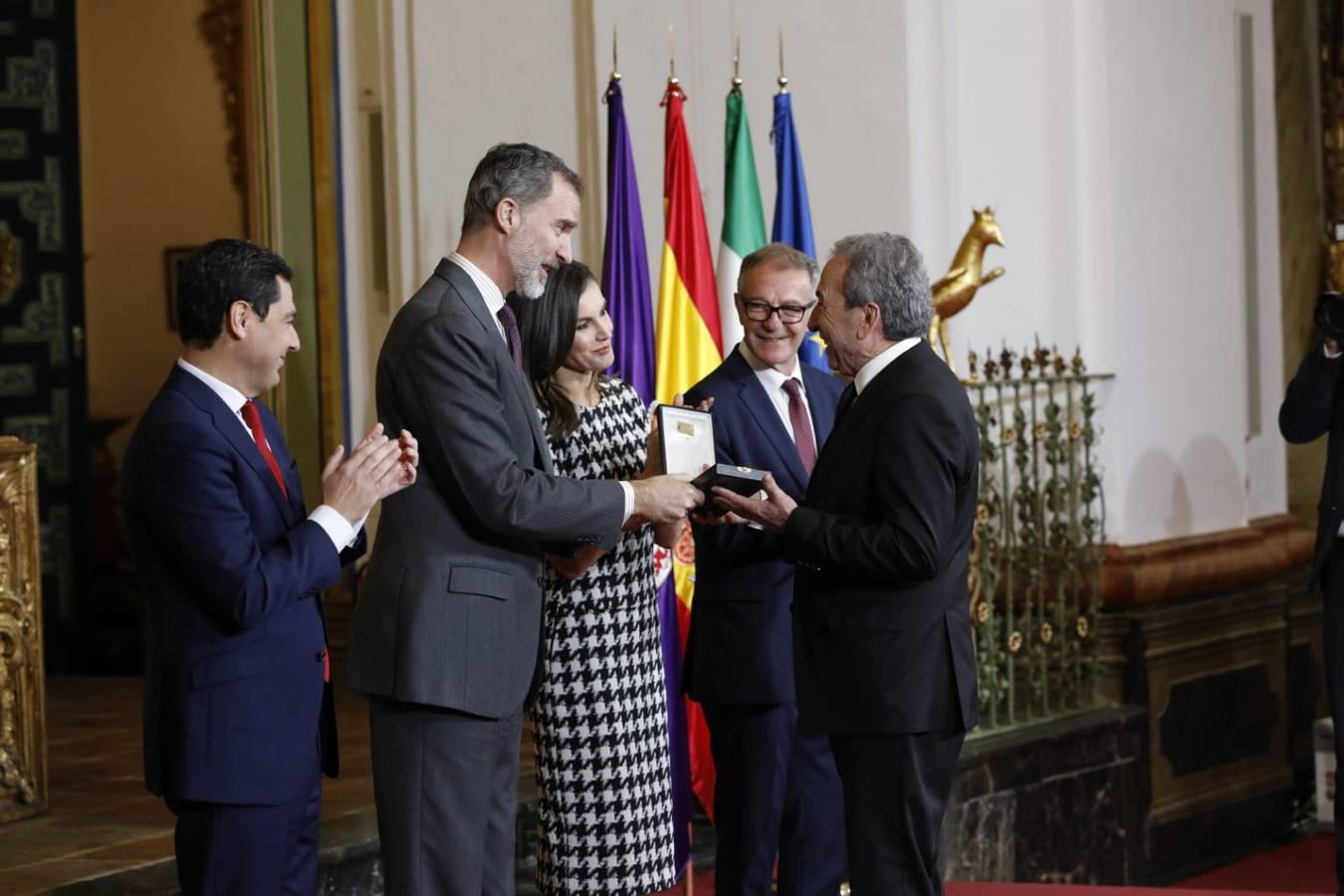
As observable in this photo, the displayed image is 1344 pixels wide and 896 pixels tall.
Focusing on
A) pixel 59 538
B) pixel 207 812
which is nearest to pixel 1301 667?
pixel 59 538

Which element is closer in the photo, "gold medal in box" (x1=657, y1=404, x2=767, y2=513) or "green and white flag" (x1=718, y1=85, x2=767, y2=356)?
"gold medal in box" (x1=657, y1=404, x2=767, y2=513)

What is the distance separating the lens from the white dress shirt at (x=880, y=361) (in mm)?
3748

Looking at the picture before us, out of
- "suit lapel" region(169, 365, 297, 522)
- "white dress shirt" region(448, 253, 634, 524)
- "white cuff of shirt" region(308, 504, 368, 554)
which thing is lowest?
"white cuff of shirt" region(308, 504, 368, 554)

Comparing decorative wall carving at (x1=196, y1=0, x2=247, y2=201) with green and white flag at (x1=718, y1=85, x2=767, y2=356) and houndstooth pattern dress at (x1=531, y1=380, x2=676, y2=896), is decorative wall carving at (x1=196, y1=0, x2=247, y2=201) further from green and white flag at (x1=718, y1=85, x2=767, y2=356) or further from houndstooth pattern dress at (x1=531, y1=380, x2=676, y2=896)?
houndstooth pattern dress at (x1=531, y1=380, x2=676, y2=896)

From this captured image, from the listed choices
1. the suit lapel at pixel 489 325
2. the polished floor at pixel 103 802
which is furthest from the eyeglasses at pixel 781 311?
the polished floor at pixel 103 802

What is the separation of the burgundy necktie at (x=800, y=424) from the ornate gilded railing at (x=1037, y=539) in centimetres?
209

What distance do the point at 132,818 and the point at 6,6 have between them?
4.77 metres

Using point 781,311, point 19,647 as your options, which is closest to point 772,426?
point 781,311

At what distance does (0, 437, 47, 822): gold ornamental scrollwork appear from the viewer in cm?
530

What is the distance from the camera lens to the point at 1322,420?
535cm

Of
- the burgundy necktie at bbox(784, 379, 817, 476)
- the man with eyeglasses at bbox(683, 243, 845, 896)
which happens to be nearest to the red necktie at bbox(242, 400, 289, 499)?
the man with eyeglasses at bbox(683, 243, 845, 896)

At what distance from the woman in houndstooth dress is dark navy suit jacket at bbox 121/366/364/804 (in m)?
0.80

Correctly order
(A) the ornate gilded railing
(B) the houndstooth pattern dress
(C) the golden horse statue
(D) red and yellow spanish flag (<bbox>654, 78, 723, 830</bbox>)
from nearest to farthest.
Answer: (B) the houndstooth pattern dress, (D) red and yellow spanish flag (<bbox>654, 78, 723, 830</bbox>), (C) the golden horse statue, (A) the ornate gilded railing

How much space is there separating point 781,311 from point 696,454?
29.4 inches
